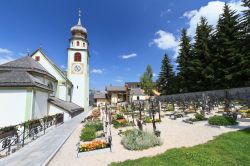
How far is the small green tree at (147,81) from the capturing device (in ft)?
209

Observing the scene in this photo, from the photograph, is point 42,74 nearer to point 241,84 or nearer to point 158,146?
point 158,146

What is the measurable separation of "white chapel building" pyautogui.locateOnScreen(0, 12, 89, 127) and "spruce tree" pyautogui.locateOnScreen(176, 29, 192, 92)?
2414cm

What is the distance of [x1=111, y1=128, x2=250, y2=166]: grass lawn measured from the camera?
7.61 metres

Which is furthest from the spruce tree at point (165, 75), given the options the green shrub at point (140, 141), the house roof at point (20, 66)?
the green shrub at point (140, 141)

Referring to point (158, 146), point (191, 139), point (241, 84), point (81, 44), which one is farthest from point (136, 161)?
point (81, 44)

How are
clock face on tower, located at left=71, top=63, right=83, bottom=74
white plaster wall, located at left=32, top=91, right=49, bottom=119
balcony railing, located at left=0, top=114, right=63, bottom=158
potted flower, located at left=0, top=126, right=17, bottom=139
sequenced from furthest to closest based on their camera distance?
clock face on tower, located at left=71, top=63, right=83, bottom=74, white plaster wall, located at left=32, top=91, right=49, bottom=119, potted flower, located at left=0, top=126, right=17, bottom=139, balcony railing, located at left=0, top=114, right=63, bottom=158

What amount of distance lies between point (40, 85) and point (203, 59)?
32.4 m

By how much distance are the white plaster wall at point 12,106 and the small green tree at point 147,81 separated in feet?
162

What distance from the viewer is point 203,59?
3781 cm

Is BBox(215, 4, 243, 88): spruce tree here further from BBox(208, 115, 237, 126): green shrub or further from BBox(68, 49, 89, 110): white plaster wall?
BBox(68, 49, 89, 110): white plaster wall

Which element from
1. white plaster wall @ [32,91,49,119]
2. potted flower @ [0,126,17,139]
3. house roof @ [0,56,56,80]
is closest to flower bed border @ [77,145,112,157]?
potted flower @ [0,126,17,139]

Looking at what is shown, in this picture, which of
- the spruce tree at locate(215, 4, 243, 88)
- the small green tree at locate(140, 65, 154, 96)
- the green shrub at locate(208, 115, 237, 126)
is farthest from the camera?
the small green tree at locate(140, 65, 154, 96)

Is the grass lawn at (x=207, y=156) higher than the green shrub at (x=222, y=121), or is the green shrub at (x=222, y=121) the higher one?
the green shrub at (x=222, y=121)

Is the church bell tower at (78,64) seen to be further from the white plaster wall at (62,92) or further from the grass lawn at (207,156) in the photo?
the grass lawn at (207,156)
